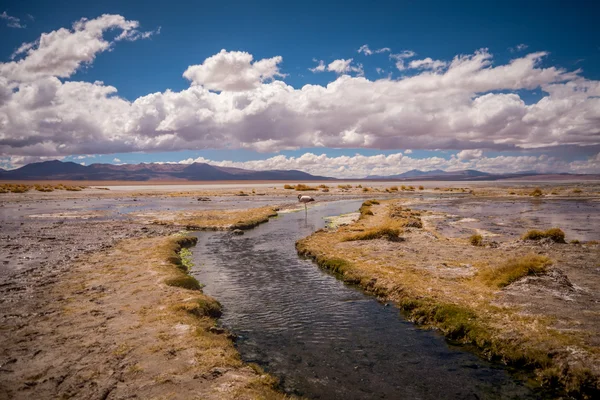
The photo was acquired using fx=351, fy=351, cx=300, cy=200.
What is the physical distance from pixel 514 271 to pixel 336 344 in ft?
42.1

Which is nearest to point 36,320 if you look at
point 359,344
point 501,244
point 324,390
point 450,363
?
point 324,390

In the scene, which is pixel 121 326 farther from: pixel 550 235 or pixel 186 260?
pixel 550 235

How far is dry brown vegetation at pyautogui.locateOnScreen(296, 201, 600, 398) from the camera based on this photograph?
1291 centimetres

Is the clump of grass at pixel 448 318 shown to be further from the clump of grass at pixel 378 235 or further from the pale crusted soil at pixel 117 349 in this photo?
the clump of grass at pixel 378 235

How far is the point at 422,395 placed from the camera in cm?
1208

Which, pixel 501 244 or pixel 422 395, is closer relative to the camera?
pixel 422 395

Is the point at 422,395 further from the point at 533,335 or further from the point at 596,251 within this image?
the point at 596,251

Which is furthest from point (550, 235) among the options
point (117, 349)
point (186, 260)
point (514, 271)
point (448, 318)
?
point (117, 349)

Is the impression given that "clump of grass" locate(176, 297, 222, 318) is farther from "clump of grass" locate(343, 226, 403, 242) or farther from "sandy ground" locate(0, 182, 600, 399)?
"clump of grass" locate(343, 226, 403, 242)

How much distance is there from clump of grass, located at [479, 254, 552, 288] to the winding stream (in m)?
6.70

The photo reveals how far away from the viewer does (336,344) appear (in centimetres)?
1580

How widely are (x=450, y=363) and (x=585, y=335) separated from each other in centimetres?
540

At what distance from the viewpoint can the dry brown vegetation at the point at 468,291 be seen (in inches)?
508

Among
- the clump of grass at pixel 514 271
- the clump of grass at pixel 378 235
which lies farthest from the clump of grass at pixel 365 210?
the clump of grass at pixel 514 271
